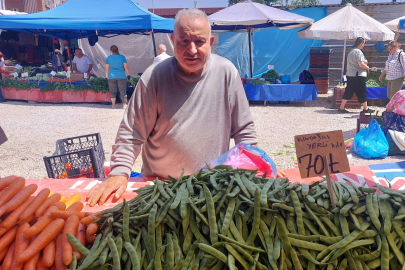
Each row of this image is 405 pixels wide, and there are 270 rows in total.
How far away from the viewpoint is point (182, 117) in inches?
91.5

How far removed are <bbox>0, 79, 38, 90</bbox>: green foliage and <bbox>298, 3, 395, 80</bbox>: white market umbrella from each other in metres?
9.41

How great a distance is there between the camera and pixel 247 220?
1371mm

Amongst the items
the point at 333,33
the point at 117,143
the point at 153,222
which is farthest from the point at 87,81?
the point at 153,222

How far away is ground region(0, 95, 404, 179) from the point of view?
19.7 ft

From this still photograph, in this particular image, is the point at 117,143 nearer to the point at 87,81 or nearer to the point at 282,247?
the point at 282,247

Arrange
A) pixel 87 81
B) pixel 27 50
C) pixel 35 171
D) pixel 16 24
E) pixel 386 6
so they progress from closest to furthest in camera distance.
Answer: pixel 35 171, pixel 16 24, pixel 87 81, pixel 386 6, pixel 27 50

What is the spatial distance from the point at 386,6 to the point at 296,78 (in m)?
4.80

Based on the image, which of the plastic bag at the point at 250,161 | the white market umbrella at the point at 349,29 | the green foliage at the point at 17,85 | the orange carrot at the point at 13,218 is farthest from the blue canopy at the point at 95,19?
the orange carrot at the point at 13,218

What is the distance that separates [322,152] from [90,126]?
7804 millimetres

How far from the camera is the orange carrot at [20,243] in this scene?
4.78 feet

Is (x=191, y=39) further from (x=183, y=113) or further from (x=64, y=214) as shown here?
(x=64, y=214)

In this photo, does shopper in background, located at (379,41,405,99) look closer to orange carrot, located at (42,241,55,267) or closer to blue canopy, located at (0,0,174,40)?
blue canopy, located at (0,0,174,40)

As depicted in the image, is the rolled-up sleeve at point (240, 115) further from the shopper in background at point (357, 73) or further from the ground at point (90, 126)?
the shopper in background at point (357, 73)

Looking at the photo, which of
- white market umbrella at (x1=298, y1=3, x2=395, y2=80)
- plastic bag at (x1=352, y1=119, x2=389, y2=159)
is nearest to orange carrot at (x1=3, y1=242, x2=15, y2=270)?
plastic bag at (x1=352, y1=119, x2=389, y2=159)
